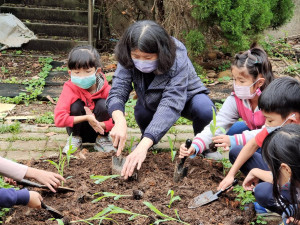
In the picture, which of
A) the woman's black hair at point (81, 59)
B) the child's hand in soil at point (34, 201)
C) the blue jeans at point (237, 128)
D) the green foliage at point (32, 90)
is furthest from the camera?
the green foliage at point (32, 90)

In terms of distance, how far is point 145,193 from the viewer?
3.10 m

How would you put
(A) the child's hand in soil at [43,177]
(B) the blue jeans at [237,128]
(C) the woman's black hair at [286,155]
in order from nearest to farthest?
(C) the woman's black hair at [286,155], (A) the child's hand in soil at [43,177], (B) the blue jeans at [237,128]

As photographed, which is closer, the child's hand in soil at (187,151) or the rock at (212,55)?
the child's hand in soil at (187,151)

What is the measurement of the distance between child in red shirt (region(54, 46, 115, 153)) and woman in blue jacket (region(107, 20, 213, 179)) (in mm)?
323

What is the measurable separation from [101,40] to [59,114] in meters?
4.67

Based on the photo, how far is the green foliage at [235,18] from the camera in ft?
18.9

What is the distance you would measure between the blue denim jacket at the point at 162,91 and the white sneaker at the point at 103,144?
0.51 m

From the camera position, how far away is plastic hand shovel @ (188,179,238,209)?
2.97 m

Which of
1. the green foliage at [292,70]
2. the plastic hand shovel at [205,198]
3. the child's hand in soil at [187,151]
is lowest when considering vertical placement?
the green foliage at [292,70]

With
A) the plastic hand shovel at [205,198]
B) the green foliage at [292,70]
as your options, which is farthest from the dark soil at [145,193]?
the green foliage at [292,70]

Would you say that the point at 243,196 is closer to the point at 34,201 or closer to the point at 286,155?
the point at 286,155

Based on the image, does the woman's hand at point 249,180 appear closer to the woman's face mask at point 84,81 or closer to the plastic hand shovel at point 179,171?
the plastic hand shovel at point 179,171

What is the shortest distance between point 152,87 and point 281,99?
3.67ft

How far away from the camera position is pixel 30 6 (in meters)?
→ 8.32
